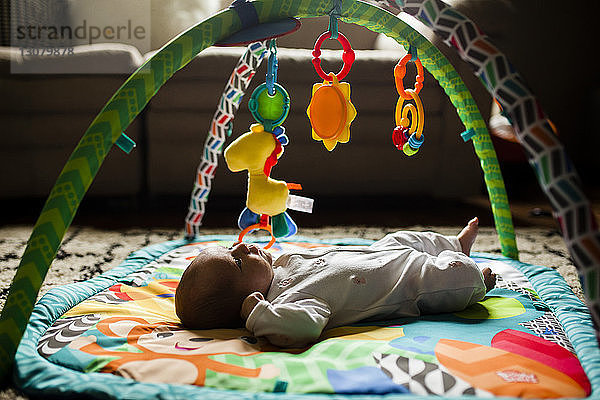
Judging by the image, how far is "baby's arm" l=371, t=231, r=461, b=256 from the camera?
41.2 inches

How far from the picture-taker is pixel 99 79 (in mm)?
1803

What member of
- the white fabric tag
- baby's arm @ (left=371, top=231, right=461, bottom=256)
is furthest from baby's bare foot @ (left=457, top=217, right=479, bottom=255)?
the white fabric tag

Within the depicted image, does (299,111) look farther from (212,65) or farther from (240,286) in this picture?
(240,286)

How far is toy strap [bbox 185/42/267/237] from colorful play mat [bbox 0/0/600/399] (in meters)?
0.22

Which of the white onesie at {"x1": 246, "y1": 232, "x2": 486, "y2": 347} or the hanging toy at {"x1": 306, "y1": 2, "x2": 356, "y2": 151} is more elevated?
the hanging toy at {"x1": 306, "y1": 2, "x2": 356, "y2": 151}

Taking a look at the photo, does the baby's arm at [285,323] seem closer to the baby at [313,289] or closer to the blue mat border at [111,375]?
the baby at [313,289]

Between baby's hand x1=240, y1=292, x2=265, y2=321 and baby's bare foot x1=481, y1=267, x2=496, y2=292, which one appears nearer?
baby's hand x1=240, y1=292, x2=265, y2=321

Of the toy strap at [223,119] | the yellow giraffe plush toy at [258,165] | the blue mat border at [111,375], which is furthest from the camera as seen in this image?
the toy strap at [223,119]

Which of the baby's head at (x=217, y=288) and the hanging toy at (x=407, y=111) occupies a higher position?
the hanging toy at (x=407, y=111)

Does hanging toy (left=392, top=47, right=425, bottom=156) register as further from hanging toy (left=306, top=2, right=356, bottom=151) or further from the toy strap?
the toy strap

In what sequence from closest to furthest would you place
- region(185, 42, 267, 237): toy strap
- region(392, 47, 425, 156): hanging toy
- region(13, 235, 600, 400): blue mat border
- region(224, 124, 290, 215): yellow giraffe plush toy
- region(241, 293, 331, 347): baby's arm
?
region(13, 235, 600, 400): blue mat border, region(241, 293, 331, 347): baby's arm, region(224, 124, 290, 215): yellow giraffe plush toy, region(392, 47, 425, 156): hanging toy, region(185, 42, 267, 237): toy strap

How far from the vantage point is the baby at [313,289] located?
2.53ft

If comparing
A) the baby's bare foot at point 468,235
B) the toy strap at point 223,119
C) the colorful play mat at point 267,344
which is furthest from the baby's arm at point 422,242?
the toy strap at point 223,119

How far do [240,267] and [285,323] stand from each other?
0.42 ft
